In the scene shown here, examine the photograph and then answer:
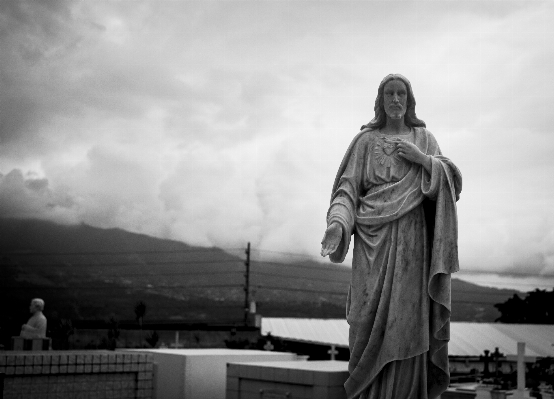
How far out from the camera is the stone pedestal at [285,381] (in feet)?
30.3

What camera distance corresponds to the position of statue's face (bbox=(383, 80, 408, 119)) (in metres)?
5.20

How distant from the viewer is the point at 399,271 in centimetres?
480

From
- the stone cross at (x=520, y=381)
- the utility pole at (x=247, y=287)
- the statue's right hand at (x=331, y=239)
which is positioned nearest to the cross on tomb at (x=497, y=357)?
the stone cross at (x=520, y=381)

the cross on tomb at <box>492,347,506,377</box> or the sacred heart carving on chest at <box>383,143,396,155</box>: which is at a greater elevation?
the sacred heart carving on chest at <box>383,143,396,155</box>

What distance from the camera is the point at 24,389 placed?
28.2 feet

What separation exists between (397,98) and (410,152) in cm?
49

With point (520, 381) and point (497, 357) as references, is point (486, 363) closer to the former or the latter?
point (497, 357)

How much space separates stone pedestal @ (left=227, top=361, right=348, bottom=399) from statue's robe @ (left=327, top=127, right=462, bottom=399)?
451cm

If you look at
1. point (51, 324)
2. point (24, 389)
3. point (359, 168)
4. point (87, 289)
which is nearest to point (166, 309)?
point (87, 289)

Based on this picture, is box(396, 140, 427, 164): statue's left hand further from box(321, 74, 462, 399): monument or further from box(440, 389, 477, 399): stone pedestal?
box(440, 389, 477, 399): stone pedestal

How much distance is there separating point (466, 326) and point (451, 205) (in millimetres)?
25859

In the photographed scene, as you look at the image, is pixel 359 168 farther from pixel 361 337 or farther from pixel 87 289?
pixel 87 289

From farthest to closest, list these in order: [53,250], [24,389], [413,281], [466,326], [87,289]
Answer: [53,250]
[87,289]
[466,326]
[24,389]
[413,281]

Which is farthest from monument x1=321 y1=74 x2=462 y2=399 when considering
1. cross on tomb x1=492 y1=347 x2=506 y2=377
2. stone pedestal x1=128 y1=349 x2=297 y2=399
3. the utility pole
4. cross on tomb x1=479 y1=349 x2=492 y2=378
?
the utility pole
